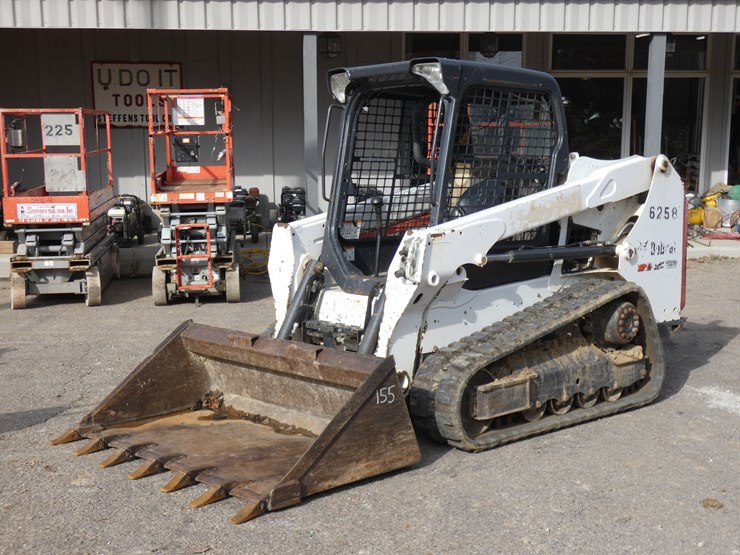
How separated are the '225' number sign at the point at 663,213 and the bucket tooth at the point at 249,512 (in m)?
3.73

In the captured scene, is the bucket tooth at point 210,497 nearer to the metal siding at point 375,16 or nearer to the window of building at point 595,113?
the metal siding at point 375,16

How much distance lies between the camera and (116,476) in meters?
5.28

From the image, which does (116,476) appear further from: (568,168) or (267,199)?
(267,199)

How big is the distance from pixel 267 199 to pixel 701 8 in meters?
6.96

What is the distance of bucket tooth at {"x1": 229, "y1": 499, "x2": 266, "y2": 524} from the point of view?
464cm

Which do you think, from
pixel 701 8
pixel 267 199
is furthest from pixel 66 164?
pixel 701 8

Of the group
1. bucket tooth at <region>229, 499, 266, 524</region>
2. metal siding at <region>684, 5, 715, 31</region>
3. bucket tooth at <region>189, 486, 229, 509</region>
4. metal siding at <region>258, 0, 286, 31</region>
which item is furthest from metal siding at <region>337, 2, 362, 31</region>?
bucket tooth at <region>229, 499, 266, 524</region>

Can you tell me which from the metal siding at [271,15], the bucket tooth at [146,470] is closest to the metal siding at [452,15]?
the metal siding at [271,15]

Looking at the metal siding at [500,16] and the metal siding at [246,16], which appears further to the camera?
the metal siding at [500,16]

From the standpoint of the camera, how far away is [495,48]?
599 inches

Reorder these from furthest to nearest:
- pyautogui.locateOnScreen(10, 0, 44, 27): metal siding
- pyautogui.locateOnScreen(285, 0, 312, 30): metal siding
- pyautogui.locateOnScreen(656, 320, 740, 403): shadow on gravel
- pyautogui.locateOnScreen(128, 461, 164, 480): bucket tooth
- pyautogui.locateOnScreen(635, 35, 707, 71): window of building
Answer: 1. pyautogui.locateOnScreen(635, 35, 707, 71): window of building
2. pyautogui.locateOnScreen(285, 0, 312, 30): metal siding
3. pyautogui.locateOnScreen(10, 0, 44, 27): metal siding
4. pyautogui.locateOnScreen(656, 320, 740, 403): shadow on gravel
5. pyautogui.locateOnScreen(128, 461, 164, 480): bucket tooth

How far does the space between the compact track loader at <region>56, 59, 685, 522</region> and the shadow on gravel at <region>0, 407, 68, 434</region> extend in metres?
0.66

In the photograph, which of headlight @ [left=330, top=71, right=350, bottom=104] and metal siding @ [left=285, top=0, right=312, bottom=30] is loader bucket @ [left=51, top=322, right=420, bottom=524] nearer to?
headlight @ [left=330, top=71, right=350, bottom=104]

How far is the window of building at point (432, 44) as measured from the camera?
15.2 m
